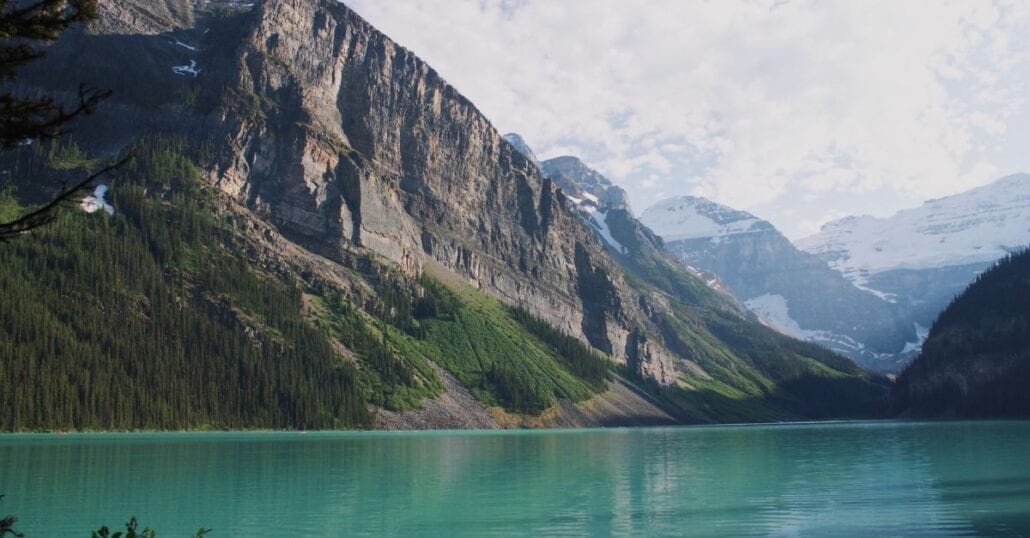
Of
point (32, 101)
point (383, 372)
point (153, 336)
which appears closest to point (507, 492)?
point (32, 101)

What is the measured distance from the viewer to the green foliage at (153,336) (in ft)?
436

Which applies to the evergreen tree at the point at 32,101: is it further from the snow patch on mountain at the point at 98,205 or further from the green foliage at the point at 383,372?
the snow patch on mountain at the point at 98,205

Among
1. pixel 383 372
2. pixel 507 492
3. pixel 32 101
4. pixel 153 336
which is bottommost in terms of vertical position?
pixel 507 492

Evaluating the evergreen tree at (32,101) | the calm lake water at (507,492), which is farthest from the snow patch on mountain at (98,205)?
the evergreen tree at (32,101)

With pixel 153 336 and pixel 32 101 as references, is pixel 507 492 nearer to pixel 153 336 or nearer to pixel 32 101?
pixel 32 101

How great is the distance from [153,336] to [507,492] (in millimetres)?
118657

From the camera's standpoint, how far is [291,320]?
601ft

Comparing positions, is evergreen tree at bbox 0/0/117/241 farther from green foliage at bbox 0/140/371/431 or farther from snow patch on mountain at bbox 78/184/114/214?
snow patch on mountain at bbox 78/184/114/214

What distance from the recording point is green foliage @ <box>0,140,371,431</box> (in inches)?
5231

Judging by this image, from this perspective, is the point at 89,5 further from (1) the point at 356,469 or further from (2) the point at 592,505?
(1) the point at 356,469

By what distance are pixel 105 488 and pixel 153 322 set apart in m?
113

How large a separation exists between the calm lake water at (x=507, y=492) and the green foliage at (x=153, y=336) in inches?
1564

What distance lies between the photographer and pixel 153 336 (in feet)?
508

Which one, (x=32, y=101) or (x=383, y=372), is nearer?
(x=32, y=101)
